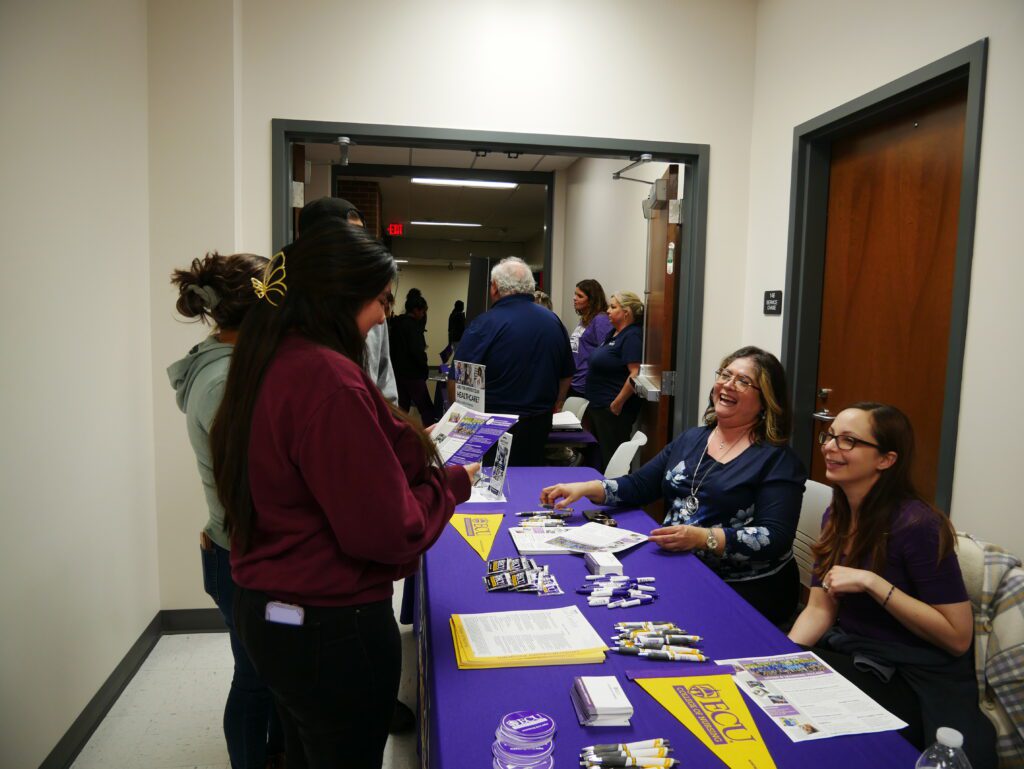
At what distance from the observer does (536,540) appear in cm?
216

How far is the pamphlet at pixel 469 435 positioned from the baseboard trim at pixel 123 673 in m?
1.53

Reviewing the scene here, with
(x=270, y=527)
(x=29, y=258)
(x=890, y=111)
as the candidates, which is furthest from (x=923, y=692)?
(x=29, y=258)

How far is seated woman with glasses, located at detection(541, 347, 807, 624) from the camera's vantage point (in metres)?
2.11

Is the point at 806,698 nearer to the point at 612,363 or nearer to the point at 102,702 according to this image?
the point at 102,702

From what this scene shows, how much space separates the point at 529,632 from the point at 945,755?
0.79 metres

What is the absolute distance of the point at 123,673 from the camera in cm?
276

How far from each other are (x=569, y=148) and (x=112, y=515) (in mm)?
2647

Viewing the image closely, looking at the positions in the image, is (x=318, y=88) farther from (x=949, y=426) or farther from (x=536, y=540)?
(x=949, y=426)

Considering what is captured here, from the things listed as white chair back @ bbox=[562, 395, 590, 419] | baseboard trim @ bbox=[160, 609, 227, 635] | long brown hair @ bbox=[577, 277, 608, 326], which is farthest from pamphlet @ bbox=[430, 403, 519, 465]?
long brown hair @ bbox=[577, 277, 608, 326]

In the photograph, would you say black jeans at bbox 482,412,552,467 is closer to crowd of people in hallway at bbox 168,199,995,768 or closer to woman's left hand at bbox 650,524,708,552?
crowd of people in hallway at bbox 168,199,995,768

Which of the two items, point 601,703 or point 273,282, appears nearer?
point 601,703

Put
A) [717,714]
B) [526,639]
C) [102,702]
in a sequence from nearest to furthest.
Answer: [717,714] < [526,639] < [102,702]

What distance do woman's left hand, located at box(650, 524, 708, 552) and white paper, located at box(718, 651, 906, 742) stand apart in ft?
1.96

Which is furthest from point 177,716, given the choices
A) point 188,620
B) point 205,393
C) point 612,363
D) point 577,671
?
point 612,363
